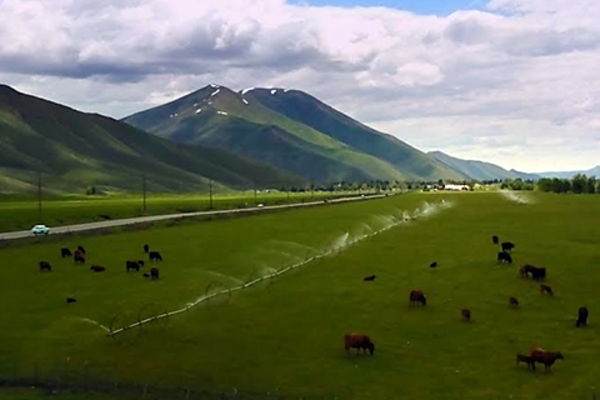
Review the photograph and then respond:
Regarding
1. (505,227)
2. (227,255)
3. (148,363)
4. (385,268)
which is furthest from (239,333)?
(505,227)

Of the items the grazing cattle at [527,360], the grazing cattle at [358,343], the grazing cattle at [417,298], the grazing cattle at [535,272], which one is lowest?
the grazing cattle at [527,360]

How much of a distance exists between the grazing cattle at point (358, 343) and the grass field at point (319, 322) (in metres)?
0.60

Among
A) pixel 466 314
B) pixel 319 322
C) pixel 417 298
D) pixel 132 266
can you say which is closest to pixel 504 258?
pixel 417 298

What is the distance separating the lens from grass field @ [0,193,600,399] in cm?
3984

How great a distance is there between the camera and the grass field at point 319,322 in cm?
3984

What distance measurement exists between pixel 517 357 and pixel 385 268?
32.4 m

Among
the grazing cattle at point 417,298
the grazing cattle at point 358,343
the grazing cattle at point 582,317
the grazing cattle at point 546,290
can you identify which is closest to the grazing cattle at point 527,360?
the grazing cattle at point 358,343

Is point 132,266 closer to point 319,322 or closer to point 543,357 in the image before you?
point 319,322

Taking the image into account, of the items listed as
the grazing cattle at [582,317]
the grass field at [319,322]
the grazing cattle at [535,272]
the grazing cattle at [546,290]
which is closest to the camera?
the grass field at [319,322]

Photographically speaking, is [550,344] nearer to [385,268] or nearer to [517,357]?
[517,357]

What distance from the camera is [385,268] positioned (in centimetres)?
7475

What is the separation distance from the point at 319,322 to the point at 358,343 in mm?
7925

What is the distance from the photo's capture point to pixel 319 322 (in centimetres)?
5153

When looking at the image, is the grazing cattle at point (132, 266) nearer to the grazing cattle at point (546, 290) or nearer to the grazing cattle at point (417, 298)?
the grazing cattle at point (417, 298)
